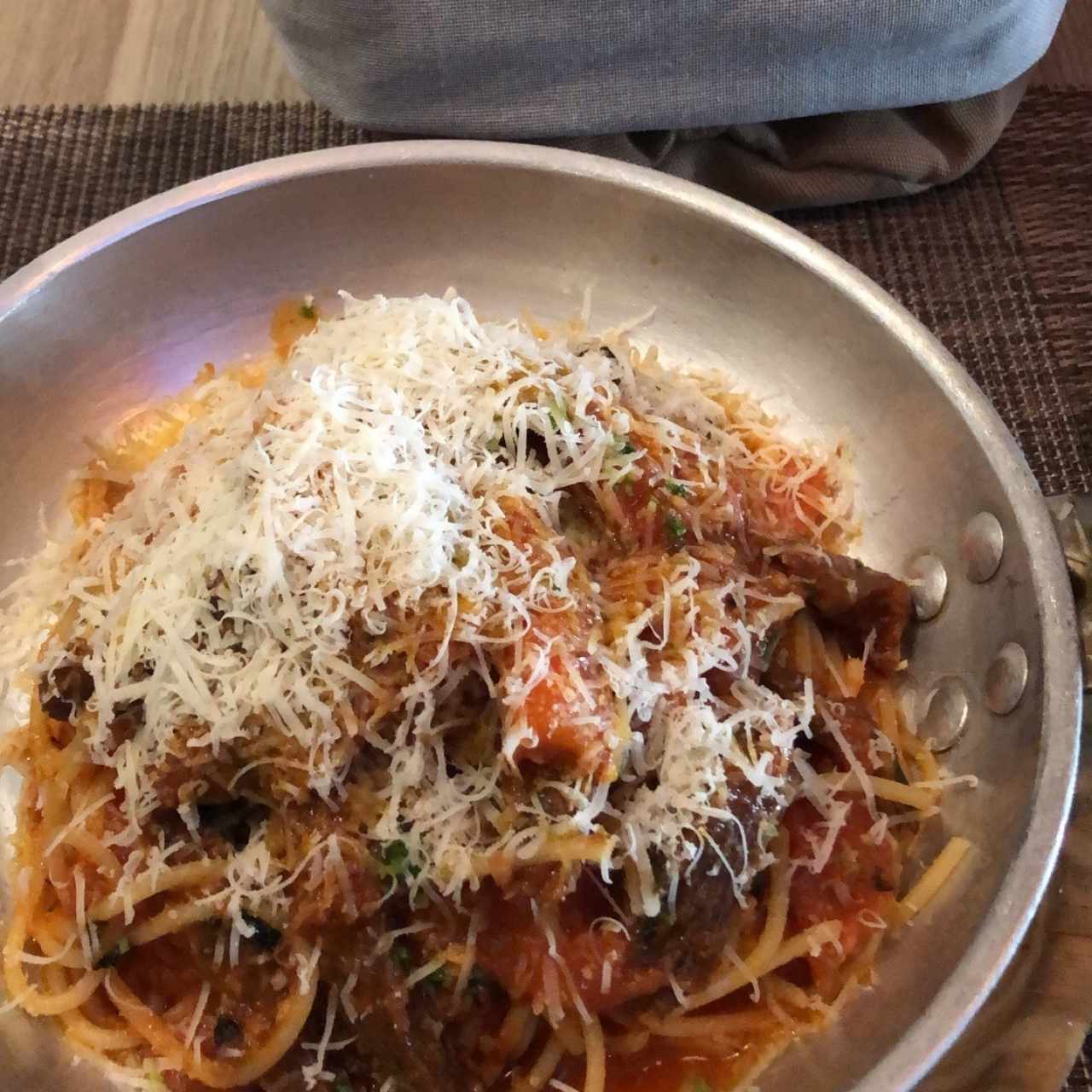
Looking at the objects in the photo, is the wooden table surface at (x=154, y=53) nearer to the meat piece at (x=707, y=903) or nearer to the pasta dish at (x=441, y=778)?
the pasta dish at (x=441, y=778)

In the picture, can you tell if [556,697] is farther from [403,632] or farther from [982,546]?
[982,546]

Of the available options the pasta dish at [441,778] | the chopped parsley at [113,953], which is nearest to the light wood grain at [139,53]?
the pasta dish at [441,778]

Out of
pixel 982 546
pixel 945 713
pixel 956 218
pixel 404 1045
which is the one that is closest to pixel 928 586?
pixel 982 546

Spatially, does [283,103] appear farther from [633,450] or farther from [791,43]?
[633,450]

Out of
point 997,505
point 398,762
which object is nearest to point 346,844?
point 398,762

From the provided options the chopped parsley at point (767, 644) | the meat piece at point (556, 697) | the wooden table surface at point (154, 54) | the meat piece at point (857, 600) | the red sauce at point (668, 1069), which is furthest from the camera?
the wooden table surface at point (154, 54)

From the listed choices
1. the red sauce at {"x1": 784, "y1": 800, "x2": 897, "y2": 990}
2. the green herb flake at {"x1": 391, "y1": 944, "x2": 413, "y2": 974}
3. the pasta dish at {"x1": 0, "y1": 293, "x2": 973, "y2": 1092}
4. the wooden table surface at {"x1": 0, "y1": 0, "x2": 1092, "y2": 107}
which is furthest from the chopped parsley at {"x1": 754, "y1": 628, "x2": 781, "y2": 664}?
the wooden table surface at {"x1": 0, "y1": 0, "x2": 1092, "y2": 107}

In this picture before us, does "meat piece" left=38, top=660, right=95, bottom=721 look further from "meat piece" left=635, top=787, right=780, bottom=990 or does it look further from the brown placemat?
the brown placemat
